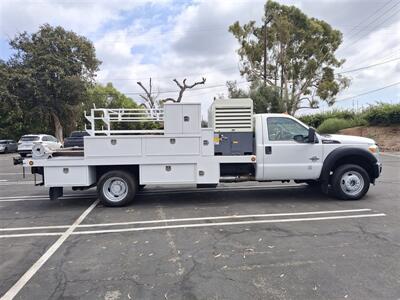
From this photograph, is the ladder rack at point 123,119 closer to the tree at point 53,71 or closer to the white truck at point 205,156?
the white truck at point 205,156

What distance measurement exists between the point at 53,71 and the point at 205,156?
31183 mm

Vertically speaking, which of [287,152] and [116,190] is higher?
[287,152]

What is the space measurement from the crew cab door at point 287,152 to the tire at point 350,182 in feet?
1.51

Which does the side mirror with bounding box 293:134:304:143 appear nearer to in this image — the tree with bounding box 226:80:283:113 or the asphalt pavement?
the asphalt pavement

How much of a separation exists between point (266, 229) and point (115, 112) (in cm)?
466

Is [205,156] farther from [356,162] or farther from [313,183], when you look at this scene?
[356,162]

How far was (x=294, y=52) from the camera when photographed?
40.7m

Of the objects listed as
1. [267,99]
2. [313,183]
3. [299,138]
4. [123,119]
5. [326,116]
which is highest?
[267,99]

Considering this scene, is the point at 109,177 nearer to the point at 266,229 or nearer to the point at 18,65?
the point at 266,229

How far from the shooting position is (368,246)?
5.19 meters

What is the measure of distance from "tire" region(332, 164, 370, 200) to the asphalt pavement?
230mm

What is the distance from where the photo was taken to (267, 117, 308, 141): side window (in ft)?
27.2

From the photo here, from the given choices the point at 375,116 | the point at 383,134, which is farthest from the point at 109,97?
the point at 383,134

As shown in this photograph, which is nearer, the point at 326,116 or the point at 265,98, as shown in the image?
the point at 265,98
